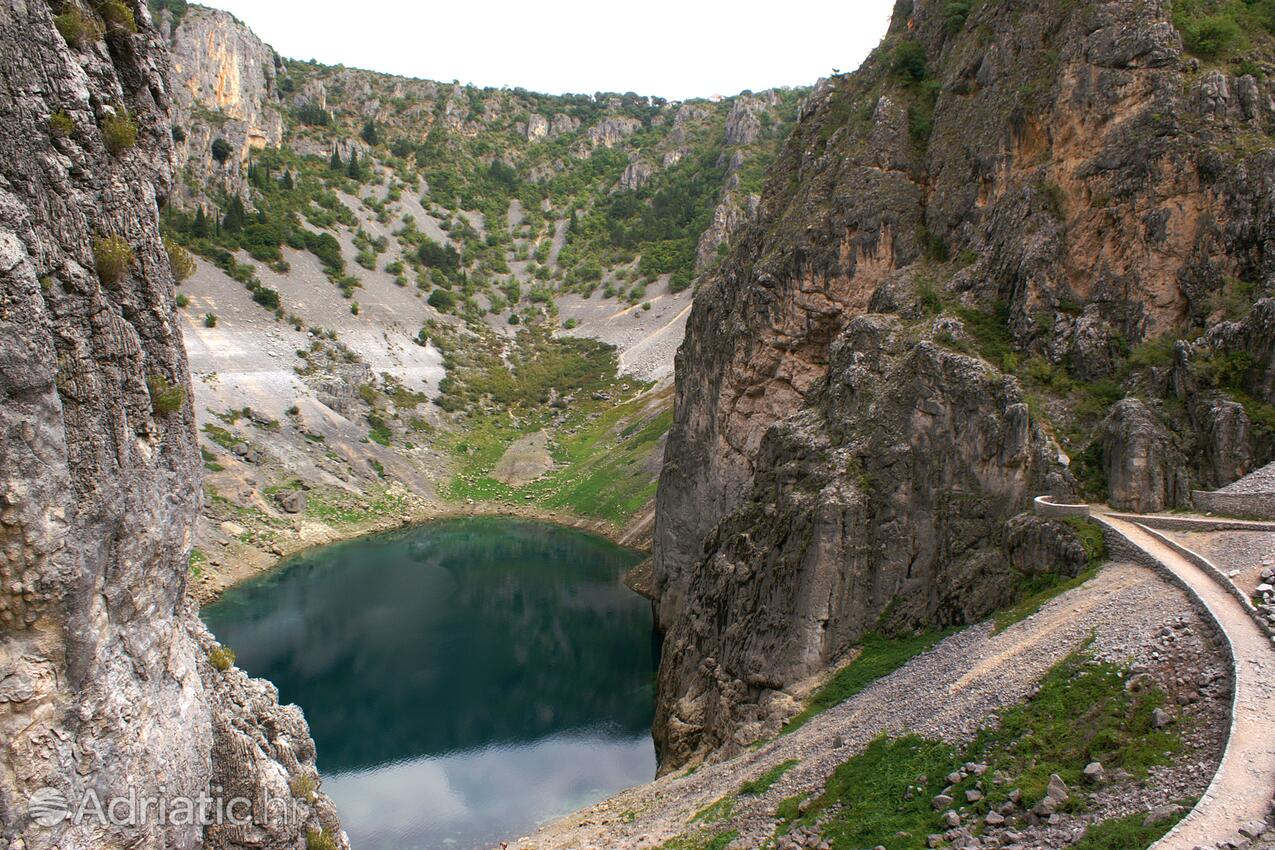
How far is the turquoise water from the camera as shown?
3506cm

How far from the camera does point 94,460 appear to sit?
45.0 ft

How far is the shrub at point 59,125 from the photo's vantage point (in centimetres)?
1357

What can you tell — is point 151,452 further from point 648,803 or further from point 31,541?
point 648,803

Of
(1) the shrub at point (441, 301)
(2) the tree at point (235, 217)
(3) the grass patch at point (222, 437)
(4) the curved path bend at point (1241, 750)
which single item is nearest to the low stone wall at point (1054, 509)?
(4) the curved path bend at point (1241, 750)

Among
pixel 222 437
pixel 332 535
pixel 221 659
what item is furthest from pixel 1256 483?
pixel 222 437

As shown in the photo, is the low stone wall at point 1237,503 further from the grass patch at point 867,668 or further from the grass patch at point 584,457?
the grass patch at point 584,457

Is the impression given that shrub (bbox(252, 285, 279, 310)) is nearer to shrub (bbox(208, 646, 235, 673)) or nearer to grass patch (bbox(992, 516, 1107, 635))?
shrub (bbox(208, 646, 235, 673))

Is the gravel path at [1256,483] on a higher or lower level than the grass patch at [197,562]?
higher

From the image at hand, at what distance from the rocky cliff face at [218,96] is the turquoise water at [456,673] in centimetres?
7297

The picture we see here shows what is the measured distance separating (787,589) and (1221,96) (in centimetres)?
2330

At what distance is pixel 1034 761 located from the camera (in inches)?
687

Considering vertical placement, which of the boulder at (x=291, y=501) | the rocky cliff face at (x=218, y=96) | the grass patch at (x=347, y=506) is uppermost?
the rocky cliff face at (x=218, y=96)

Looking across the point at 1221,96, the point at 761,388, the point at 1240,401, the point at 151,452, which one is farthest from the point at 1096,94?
the point at 151,452

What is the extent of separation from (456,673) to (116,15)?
3948 cm
